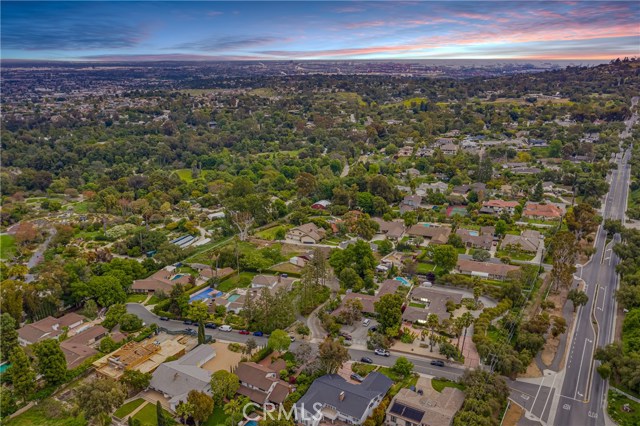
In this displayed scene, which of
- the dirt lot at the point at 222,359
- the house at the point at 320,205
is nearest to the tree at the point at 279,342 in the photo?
the dirt lot at the point at 222,359

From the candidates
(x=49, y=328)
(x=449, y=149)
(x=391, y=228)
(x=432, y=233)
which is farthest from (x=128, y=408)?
(x=449, y=149)

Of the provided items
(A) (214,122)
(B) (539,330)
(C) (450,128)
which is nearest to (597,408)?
(B) (539,330)

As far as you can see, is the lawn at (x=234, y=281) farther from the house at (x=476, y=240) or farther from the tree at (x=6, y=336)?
the house at (x=476, y=240)

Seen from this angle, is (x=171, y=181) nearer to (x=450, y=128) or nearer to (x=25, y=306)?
(x=25, y=306)

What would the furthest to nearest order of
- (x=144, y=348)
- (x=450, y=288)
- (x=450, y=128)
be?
(x=450, y=128)
(x=450, y=288)
(x=144, y=348)

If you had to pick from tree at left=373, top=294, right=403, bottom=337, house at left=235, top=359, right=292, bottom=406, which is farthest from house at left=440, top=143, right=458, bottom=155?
house at left=235, top=359, right=292, bottom=406

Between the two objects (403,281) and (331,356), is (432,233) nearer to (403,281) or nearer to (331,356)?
(403,281)

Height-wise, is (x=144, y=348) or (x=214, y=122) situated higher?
(x=214, y=122)
